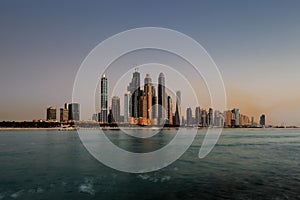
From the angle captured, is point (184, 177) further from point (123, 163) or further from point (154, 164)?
point (123, 163)

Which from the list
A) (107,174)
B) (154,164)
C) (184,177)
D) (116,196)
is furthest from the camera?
(154,164)

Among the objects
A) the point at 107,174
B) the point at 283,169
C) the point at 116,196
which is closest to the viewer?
the point at 116,196

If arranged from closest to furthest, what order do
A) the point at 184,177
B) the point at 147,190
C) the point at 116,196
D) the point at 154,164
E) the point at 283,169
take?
the point at 116,196
the point at 147,190
the point at 184,177
the point at 283,169
the point at 154,164

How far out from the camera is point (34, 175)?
111ft

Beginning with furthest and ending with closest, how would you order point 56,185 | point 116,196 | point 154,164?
1. point 154,164
2. point 56,185
3. point 116,196

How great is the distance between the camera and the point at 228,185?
1097 inches

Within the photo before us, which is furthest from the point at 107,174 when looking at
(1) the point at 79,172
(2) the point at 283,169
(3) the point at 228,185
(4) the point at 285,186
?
(2) the point at 283,169

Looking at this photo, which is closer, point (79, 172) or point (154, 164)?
point (79, 172)

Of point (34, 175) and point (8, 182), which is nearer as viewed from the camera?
point (8, 182)

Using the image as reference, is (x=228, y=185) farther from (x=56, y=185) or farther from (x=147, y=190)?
(x=56, y=185)

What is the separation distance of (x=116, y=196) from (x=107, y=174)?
10722 mm

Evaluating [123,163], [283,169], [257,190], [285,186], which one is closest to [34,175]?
[123,163]

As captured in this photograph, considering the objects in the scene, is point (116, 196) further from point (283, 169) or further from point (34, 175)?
point (283, 169)

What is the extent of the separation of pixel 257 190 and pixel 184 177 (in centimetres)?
918
